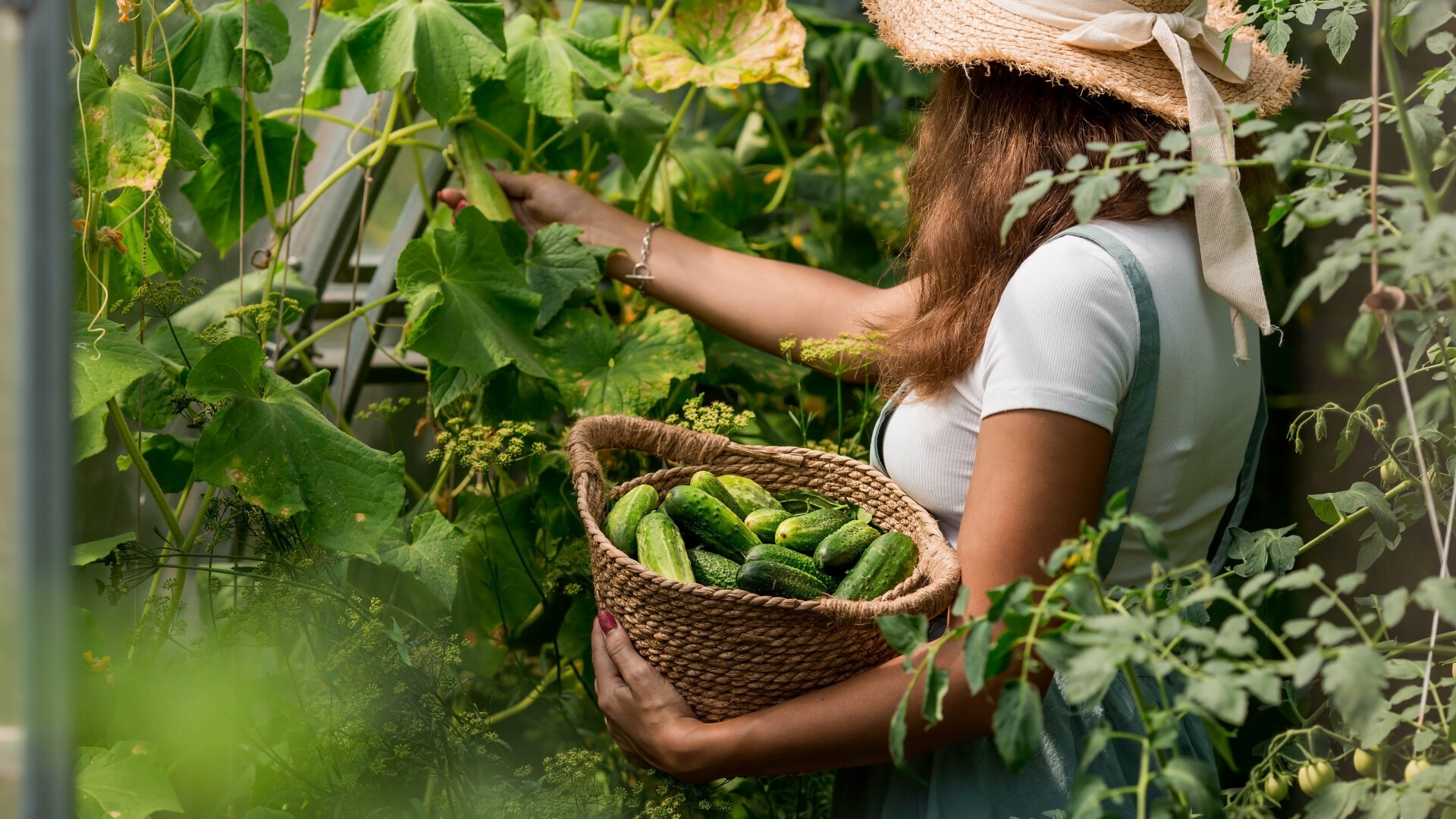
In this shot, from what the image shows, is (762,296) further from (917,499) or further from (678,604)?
(678,604)

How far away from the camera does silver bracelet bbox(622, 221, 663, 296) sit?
1545 millimetres

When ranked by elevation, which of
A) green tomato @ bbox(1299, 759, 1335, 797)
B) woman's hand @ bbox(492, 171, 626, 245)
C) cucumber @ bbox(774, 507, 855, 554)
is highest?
woman's hand @ bbox(492, 171, 626, 245)

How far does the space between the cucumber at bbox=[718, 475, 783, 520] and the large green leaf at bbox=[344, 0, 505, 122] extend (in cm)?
57

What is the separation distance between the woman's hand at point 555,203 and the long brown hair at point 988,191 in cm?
54

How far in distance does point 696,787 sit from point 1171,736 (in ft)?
2.61

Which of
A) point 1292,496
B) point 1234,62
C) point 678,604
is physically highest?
point 1234,62

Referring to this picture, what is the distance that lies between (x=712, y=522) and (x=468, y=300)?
0.46 metres

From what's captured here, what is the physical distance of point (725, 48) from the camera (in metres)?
1.62

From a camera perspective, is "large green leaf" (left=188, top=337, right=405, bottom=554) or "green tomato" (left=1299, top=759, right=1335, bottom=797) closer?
"green tomato" (left=1299, top=759, right=1335, bottom=797)

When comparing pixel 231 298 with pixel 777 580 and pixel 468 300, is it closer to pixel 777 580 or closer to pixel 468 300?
pixel 468 300

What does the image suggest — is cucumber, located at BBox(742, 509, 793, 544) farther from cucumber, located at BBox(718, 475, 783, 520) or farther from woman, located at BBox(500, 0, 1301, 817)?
woman, located at BBox(500, 0, 1301, 817)

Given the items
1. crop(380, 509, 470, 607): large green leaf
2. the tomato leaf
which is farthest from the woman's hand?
the tomato leaf

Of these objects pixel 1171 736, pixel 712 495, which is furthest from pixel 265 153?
pixel 1171 736

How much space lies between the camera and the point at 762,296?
153cm
